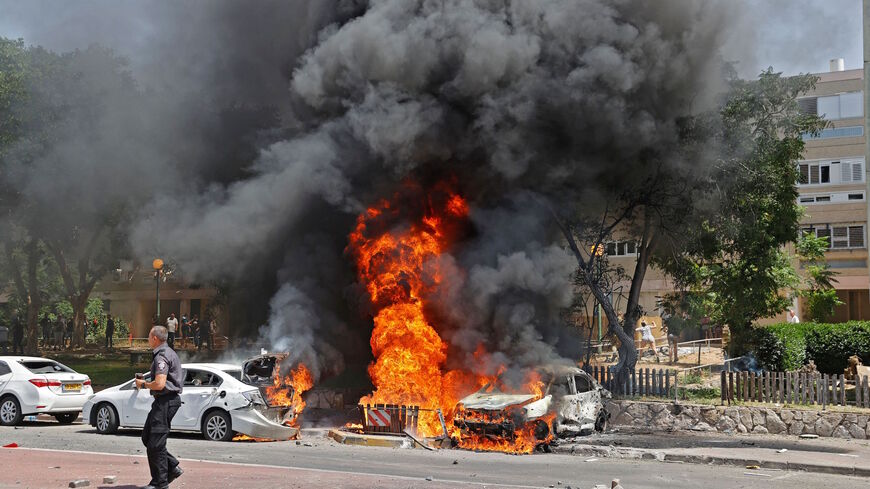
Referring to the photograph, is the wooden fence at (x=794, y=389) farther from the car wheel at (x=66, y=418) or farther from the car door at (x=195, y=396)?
the car wheel at (x=66, y=418)

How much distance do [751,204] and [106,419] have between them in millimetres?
15539

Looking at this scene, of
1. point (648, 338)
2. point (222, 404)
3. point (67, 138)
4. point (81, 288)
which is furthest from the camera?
point (81, 288)

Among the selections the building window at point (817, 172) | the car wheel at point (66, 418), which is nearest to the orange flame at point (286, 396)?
the car wheel at point (66, 418)

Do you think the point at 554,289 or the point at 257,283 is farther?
the point at 257,283

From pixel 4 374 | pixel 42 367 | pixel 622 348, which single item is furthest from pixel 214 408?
pixel 622 348

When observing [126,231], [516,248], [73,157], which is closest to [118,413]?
[516,248]

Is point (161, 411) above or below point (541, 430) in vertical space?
above

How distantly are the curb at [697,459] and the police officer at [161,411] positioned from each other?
758 centimetres

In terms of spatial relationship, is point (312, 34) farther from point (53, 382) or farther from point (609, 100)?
point (53, 382)

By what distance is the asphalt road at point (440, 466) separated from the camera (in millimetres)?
10750

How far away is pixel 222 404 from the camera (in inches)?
582

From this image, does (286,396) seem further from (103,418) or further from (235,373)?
(103,418)

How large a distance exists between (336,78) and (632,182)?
736 centimetres

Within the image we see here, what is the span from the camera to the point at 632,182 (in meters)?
19.8
